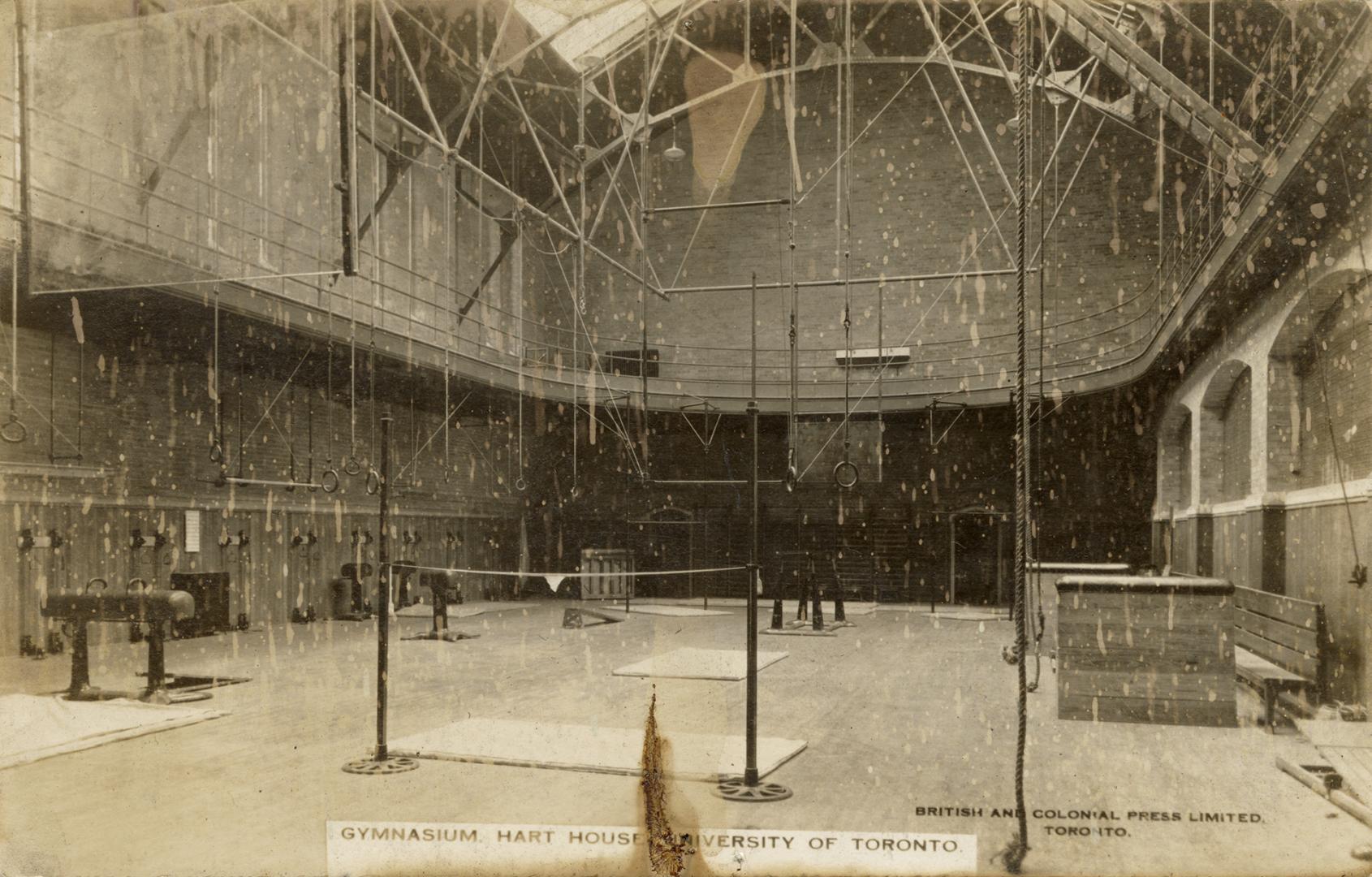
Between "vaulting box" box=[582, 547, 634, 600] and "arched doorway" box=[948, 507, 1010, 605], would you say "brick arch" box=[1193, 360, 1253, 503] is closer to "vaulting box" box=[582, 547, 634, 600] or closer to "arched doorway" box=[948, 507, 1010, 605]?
"arched doorway" box=[948, 507, 1010, 605]

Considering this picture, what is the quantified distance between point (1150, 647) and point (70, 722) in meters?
5.67

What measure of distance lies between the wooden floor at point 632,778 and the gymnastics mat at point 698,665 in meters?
0.29

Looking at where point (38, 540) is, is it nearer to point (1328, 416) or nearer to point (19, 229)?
point (19, 229)

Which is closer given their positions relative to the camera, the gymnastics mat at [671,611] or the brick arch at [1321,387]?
the brick arch at [1321,387]

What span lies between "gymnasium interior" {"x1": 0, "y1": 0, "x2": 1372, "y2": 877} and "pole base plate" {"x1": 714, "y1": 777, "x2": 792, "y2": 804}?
2 cm

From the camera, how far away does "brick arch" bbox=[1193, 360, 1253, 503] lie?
9320mm

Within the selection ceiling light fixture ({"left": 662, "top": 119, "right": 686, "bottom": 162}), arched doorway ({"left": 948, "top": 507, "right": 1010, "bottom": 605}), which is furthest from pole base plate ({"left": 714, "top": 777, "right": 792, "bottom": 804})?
arched doorway ({"left": 948, "top": 507, "right": 1010, "bottom": 605})

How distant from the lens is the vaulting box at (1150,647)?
18.0 feet

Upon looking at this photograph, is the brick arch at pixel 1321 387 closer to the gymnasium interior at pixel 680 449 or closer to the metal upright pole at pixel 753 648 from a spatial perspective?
the gymnasium interior at pixel 680 449

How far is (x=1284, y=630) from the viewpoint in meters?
6.12

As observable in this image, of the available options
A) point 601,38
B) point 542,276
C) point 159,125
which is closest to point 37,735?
point 159,125

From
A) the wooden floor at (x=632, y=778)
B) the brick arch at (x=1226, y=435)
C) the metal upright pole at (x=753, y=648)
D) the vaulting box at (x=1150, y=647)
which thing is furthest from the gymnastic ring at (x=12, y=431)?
the brick arch at (x=1226, y=435)

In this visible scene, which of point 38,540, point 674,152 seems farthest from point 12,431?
point 674,152

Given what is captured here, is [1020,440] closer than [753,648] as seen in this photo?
Yes
